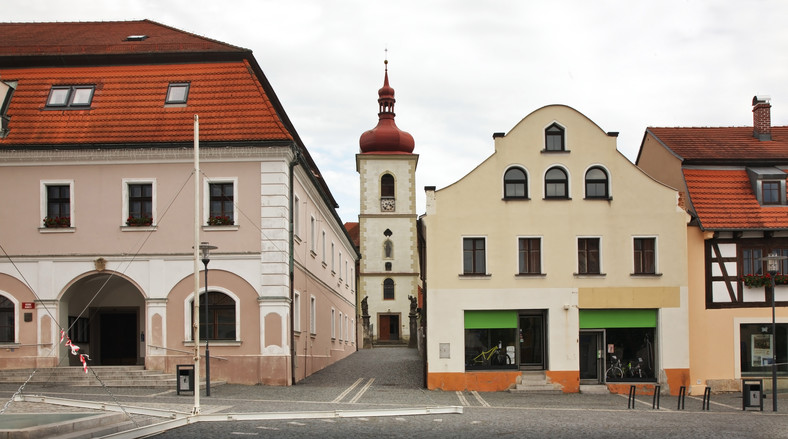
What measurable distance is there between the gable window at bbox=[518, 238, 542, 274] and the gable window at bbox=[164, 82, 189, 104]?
39.6 feet

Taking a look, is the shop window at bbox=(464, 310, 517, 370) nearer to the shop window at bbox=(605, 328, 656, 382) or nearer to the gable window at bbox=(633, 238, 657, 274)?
the shop window at bbox=(605, 328, 656, 382)

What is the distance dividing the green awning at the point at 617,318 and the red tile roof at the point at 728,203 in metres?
3.57

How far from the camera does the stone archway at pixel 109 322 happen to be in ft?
99.9

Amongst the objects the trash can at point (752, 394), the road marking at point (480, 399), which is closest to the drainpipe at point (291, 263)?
the road marking at point (480, 399)

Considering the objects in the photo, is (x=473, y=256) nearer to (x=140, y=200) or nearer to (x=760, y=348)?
(x=760, y=348)

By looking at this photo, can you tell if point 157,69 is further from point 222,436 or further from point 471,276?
point 222,436

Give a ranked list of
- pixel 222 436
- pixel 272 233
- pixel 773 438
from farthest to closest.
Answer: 1. pixel 272 233
2. pixel 773 438
3. pixel 222 436

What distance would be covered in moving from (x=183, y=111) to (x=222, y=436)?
16.4 meters

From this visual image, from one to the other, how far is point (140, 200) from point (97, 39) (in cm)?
794

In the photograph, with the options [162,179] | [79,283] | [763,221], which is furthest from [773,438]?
[79,283]

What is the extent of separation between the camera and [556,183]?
29406mm

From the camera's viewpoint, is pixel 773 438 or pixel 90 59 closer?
pixel 773 438

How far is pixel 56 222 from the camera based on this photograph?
27984mm

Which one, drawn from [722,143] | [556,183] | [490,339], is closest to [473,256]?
[490,339]
